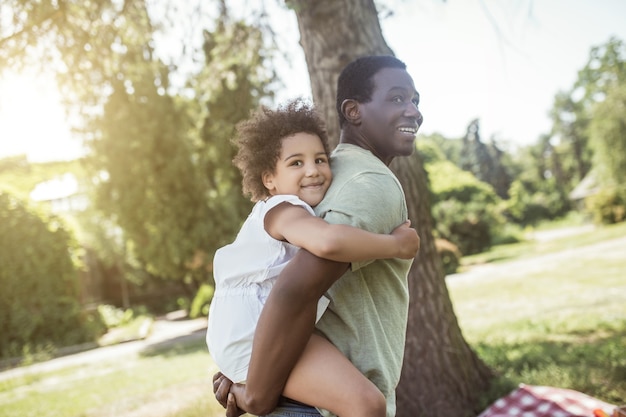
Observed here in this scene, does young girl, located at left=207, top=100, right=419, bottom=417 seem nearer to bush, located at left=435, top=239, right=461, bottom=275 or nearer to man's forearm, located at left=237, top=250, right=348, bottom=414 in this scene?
man's forearm, located at left=237, top=250, right=348, bottom=414

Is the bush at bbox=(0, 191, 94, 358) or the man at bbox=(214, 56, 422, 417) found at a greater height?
the man at bbox=(214, 56, 422, 417)

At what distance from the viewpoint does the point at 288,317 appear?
1.56 m

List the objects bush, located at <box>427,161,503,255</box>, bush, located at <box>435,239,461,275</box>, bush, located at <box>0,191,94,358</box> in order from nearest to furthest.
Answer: bush, located at <box>0,191,94,358</box> → bush, located at <box>435,239,461,275</box> → bush, located at <box>427,161,503,255</box>

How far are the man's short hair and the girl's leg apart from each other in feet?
3.05

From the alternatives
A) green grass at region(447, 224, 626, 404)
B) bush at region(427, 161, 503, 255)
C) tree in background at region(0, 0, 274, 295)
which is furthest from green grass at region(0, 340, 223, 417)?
bush at region(427, 161, 503, 255)

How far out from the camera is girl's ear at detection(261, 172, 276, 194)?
6.52ft

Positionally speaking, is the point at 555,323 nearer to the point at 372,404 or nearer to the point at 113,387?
the point at 113,387

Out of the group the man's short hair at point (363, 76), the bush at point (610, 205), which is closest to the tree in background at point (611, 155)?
the bush at point (610, 205)

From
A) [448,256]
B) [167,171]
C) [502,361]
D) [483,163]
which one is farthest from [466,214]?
[502,361]

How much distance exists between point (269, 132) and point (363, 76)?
16.8 inches

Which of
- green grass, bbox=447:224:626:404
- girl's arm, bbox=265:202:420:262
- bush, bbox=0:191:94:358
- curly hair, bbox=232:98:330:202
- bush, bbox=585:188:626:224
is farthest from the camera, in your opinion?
bush, bbox=585:188:626:224

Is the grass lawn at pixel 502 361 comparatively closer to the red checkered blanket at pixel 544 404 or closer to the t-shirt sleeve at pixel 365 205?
the red checkered blanket at pixel 544 404

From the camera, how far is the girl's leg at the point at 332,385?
1.59m

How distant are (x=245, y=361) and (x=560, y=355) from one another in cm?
520
